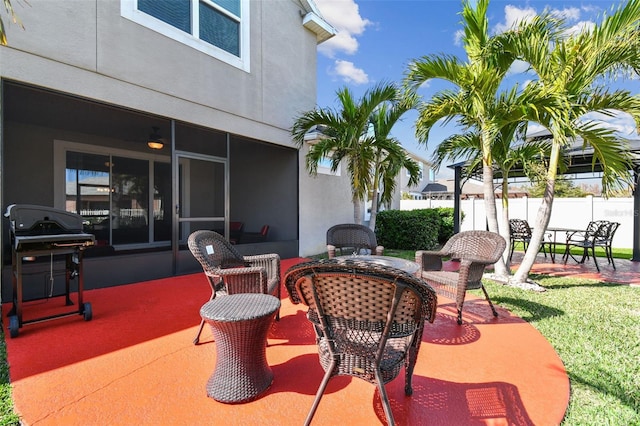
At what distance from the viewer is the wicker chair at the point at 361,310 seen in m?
1.64

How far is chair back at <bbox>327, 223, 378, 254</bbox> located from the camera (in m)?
5.61

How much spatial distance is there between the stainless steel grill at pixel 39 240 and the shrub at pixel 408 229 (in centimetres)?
824

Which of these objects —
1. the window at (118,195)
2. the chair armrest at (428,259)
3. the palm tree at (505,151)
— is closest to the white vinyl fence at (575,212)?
the palm tree at (505,151)

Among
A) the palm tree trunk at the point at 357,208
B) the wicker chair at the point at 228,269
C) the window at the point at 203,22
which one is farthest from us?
the palm tree trunk at the point at 357,208

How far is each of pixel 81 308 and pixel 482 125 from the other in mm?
6758

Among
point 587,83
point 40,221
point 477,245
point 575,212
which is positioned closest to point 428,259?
point 477,245

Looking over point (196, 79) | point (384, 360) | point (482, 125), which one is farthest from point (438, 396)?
point (196, 79)

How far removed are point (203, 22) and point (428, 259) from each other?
255 inches

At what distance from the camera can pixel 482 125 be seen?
553 centimetres

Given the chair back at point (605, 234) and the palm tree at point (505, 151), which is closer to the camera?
the palm tree at point (505, 151)

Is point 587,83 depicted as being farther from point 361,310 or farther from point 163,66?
point 163,66

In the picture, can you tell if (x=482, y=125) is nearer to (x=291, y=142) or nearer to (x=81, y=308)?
(x=291, y=142)

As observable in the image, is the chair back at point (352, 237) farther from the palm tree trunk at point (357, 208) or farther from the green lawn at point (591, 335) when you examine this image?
the green lawn at point (591, 335)

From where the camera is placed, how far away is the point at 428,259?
449 centimetres
